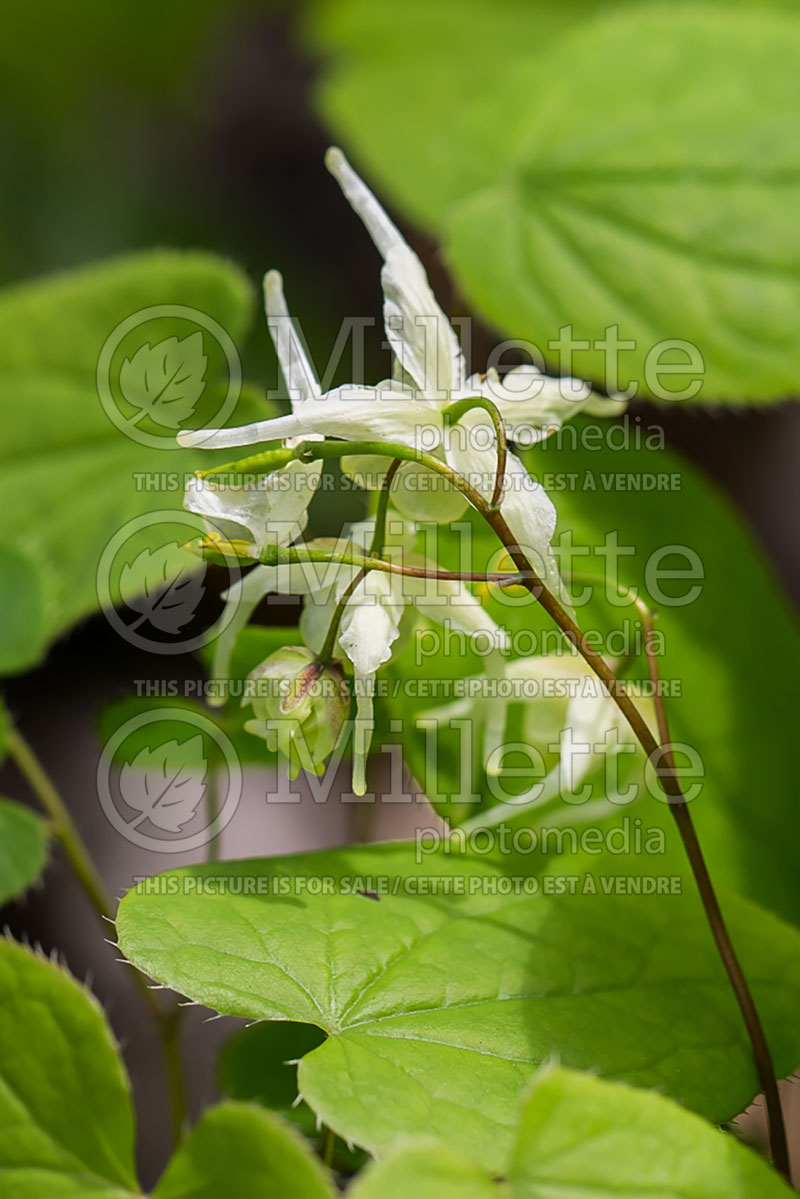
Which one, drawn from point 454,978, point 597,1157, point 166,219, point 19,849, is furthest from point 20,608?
point 166,219

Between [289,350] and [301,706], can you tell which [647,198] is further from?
[301,706]

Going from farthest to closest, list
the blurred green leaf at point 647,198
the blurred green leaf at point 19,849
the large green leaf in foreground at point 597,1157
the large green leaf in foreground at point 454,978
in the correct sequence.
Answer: the blurred green leaf at point 647,198, the blurred green leaf at point 19,849, the large green leaf in foreground at point 454,978, the large green leaf in foreground at point 597,1157

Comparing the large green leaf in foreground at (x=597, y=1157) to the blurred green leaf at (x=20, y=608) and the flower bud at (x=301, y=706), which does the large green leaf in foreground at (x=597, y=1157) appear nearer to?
the flower bud at (x=301, y=706)

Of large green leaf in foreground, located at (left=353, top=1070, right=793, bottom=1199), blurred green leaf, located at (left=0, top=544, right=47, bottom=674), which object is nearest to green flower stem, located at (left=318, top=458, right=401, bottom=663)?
large green leaf in foreground, located at (left=353, top=1070, right=793, bottom=1199)

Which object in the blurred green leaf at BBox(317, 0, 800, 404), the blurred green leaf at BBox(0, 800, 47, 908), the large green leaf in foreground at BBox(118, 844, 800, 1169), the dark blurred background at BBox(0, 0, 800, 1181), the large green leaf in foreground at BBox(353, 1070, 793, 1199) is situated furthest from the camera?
the dark blurred background at BBox(0, 0, 800, 1181)

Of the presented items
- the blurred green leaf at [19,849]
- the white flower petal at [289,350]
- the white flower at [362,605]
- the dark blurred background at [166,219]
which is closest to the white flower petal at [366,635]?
the white flower at [362,605]

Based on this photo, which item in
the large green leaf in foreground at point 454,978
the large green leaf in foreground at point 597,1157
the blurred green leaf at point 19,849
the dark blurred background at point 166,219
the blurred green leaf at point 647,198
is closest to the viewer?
the large green leaf in foreground at point 597,1157

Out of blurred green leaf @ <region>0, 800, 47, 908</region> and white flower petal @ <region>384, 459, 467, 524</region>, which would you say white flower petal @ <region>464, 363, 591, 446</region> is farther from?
blurred green leaf @ <region>0, 800, 47, 908</region>

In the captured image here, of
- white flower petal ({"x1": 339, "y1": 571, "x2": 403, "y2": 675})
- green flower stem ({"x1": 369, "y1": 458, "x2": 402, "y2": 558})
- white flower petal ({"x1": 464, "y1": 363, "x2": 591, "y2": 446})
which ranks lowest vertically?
white flower petal ({"x1": 339, "y1": 571, "x2": 403, "y2": 675})
